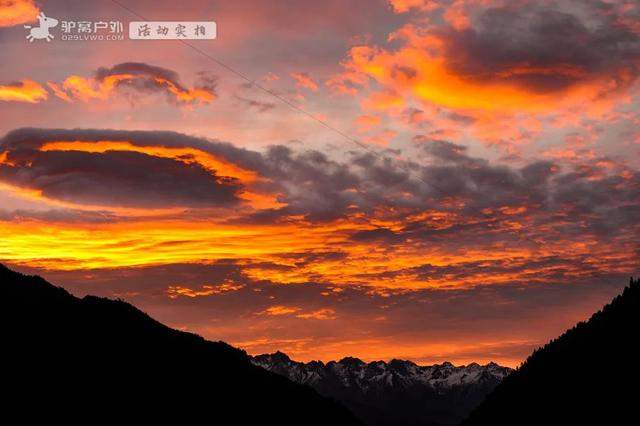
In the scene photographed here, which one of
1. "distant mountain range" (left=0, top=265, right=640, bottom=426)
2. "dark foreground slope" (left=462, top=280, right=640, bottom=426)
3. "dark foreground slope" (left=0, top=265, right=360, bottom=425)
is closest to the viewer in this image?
"dark foreground slope" (left=462, top=280, right=640, bottom=426)

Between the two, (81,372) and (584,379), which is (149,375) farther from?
(584,379)

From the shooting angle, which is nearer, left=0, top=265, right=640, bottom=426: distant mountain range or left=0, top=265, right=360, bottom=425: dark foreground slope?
left=0, top=265, right=640, bottom=426: distant mountain range

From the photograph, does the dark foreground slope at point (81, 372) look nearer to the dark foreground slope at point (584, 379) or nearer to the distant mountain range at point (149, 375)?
the distant mountain range at point (149, 375)

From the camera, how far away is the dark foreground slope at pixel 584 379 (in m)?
104

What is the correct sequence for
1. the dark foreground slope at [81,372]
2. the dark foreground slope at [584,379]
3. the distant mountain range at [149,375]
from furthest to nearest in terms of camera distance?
the dark foreground slope at [81,372]
the distant mountain range at [149,375]
the dark foreground slope at [584,379]

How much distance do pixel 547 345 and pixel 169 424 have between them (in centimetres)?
8807

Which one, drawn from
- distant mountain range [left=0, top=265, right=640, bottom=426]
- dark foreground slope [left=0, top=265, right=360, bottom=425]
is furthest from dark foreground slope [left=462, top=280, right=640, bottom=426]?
dark foreground slope [left=0, top=265, right=360, bottom=425]

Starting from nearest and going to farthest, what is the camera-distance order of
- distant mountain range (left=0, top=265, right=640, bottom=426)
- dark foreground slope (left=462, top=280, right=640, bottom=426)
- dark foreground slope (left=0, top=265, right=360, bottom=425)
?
1. dark foreground slope (left=462, top=280, right=640, bottom=426)
2. distant mountain range (left=0, top=265, right=640, bottom=426)
3. dark foreground slope (left=0, top=265, right=360, bottom=425)

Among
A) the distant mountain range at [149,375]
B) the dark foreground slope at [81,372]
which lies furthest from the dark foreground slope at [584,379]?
the dark foreground slope at [81,372]

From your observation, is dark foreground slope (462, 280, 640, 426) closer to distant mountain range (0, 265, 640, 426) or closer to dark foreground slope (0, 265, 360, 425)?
distant mountain range (0, 265, 640, 426)

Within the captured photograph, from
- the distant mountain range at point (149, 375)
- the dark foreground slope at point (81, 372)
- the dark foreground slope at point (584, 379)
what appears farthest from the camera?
the dark foreground slope at point (81, 372)

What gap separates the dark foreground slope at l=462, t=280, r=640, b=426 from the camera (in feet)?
342

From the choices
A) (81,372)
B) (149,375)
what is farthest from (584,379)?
(149,375)

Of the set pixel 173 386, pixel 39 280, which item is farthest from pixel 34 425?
pixel 39 280
